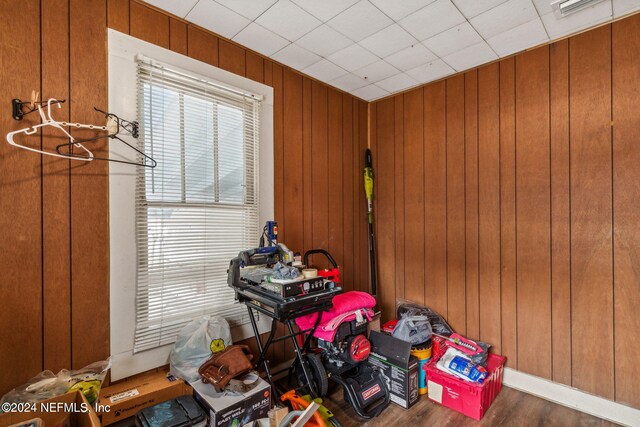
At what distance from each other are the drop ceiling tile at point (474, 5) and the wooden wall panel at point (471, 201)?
0.82m

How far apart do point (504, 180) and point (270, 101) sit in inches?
82.1

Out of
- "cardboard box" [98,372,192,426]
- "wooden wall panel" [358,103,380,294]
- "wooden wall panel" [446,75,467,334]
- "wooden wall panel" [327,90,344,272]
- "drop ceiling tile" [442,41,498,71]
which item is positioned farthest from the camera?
"wooden wall panel" [358,103,380,294]

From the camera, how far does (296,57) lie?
102 inches

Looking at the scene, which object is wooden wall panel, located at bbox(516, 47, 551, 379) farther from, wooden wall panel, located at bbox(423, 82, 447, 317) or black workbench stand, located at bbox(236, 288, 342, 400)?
black workbench stand, located at bbox(236, 288, 342, 400)

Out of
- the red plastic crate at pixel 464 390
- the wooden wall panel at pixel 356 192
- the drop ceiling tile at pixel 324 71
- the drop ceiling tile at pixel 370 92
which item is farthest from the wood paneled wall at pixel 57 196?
the red plastic crate at pixel 464 390

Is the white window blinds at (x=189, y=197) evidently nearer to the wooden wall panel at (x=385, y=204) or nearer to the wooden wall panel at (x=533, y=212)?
the wooden wall panel at (x=385, y=204)

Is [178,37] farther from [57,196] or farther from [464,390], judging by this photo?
[464,390]

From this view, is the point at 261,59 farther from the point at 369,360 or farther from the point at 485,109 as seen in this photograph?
the point at 369,360

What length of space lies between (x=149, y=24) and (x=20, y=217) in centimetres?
135

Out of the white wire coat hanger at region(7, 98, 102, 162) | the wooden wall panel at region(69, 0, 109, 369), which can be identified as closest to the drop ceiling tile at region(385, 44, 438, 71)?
the wooden wall panel at region(69, 0, 109, 369)

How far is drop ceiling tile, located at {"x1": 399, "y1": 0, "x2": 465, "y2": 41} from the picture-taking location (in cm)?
197

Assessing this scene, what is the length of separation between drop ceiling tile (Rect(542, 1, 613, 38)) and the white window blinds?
2.18 m

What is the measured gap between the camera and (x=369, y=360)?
2.44m

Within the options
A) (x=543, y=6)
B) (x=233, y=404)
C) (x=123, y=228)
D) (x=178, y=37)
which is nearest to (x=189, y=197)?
(x=123, y=228)
